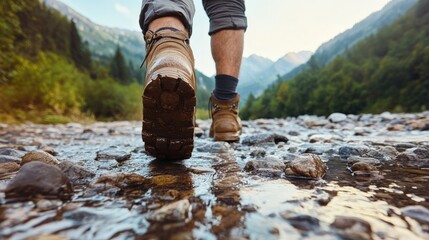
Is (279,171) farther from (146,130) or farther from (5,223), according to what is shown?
(5,223)

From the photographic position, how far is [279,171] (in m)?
1.15

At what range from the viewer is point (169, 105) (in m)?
1.20

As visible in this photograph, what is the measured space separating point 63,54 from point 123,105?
2248cm

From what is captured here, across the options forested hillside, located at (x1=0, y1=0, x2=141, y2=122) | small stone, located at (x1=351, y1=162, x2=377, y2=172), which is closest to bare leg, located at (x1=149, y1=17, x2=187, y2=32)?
small stone, located at (x1=351, y1=162, x2=377, y2=172)

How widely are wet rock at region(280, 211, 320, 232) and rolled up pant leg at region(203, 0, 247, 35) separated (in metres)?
1.77

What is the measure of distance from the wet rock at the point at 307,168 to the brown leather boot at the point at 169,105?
46cm

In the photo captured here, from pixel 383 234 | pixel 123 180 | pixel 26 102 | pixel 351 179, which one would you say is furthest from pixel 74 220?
pixel 26 102

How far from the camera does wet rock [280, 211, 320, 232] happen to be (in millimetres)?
587

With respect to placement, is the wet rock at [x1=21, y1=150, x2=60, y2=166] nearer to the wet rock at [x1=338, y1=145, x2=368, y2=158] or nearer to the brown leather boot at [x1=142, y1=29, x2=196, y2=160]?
the brown leather boot at [x1=142, y1=29, x2=196, y2=160]

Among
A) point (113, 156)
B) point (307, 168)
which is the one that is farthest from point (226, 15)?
point (307, 168)

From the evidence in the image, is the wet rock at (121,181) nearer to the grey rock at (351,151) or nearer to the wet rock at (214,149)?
the wet rock at (214,149)

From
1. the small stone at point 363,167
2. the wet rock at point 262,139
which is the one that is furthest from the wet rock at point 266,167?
the wet rock at point 262,139

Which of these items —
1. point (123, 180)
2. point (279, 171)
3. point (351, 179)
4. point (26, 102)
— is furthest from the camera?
point (26, 102)

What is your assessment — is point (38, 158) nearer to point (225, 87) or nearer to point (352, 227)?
point (352, 227)
